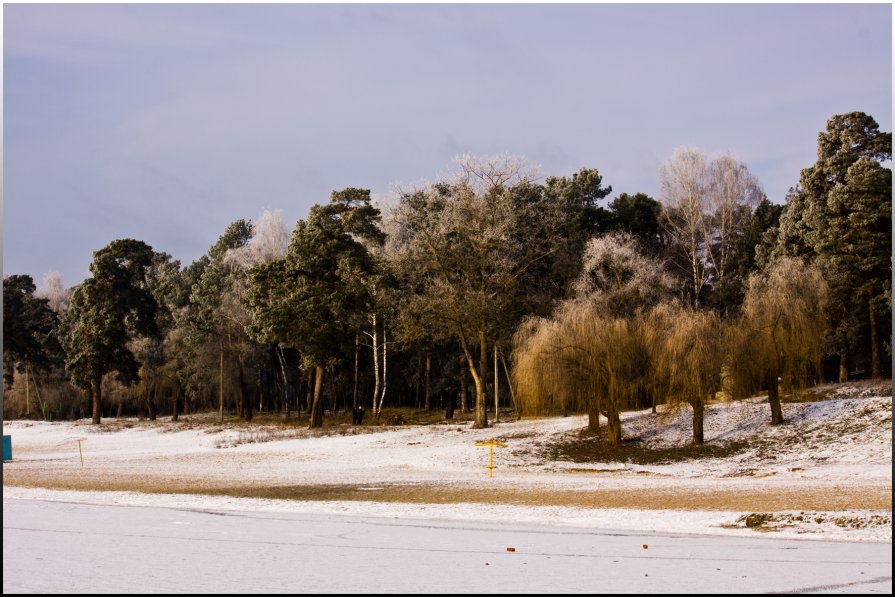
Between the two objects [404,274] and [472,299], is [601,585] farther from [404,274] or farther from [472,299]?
[404,274]

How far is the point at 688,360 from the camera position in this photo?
117 ft

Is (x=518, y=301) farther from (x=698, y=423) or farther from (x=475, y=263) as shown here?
(x=698, y=423)

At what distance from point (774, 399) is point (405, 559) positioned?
2883 centimetres

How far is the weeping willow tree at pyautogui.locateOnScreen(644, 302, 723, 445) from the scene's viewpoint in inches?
1406

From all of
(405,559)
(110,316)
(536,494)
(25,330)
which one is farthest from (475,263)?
(25,330)

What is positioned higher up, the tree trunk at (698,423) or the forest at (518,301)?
the forest at (518,301)

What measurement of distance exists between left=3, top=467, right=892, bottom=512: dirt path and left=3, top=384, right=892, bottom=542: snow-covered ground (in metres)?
0.06

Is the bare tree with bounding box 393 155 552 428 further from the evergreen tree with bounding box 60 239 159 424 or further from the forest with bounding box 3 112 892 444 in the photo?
the evergreen tree with bounding box 60 239 159 424

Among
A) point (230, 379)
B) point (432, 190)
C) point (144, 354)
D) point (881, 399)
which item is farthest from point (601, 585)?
point (144, 354)

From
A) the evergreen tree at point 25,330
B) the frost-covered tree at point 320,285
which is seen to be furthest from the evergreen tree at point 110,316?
the frost-covered tree at point 320,285

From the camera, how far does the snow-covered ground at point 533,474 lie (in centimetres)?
1870

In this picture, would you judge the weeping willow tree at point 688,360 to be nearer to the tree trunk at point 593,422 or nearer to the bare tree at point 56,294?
the tree trunk at point 593,422

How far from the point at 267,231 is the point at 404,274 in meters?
23.8

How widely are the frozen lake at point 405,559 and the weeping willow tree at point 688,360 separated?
66.7 feet
